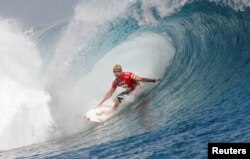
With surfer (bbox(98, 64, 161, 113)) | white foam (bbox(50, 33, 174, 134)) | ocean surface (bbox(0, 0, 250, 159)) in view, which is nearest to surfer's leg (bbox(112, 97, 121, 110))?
surfer (bbox(98, 64, 161, 113))

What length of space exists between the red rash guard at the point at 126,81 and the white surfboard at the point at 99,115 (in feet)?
2.25

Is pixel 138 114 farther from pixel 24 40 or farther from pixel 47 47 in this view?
pixel 47 47

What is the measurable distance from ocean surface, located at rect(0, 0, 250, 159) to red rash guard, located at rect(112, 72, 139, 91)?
1.61 feet

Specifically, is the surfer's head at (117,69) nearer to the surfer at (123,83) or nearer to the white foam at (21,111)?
the surfer at (123,83)

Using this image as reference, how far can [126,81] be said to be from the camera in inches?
436

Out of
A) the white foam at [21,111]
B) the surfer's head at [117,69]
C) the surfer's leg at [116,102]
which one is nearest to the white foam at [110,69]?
the white foam at [21,111]

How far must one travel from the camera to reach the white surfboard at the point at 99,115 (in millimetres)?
10464

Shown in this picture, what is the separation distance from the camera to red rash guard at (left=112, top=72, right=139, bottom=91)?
10953 millimetres

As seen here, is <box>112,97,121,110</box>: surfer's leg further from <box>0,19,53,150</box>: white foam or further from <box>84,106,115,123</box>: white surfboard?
<box>0,19,53,150</box>: white foam

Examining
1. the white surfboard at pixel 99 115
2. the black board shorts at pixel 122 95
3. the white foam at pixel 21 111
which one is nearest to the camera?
the white foam at pixel 21 111
